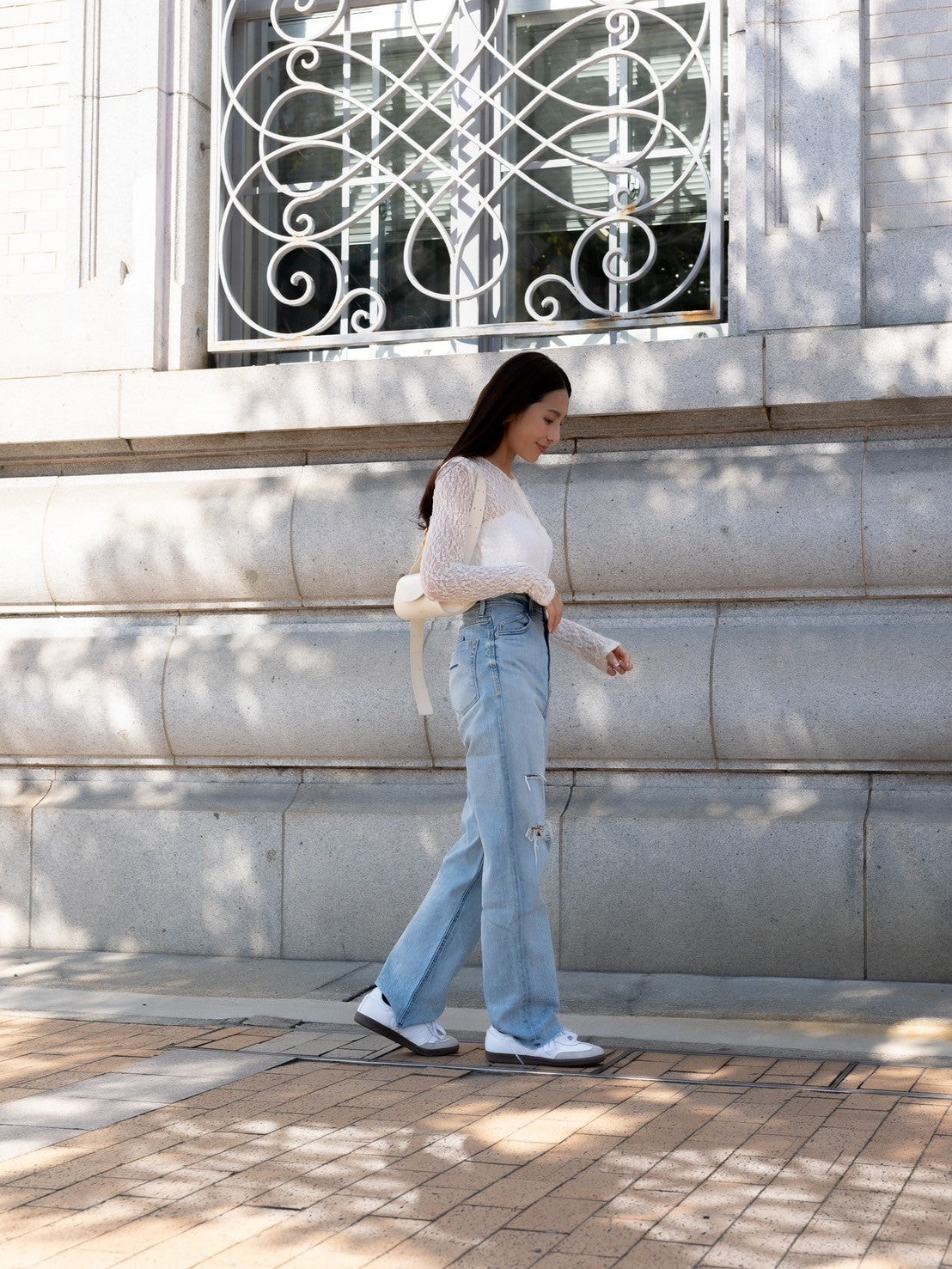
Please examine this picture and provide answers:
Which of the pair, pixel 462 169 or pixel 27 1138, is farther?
pixel 462 169

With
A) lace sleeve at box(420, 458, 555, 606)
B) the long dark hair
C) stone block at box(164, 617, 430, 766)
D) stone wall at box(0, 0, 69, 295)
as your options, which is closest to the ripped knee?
lace sleeve at box(420, 458, 555, 606)

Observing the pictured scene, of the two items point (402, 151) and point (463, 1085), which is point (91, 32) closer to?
point (402, 151)

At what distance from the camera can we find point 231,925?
6176mm

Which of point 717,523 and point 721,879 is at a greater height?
point 717,523

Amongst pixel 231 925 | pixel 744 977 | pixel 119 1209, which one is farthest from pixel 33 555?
pixel 119 1209

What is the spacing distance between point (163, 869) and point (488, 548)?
2.51 meters

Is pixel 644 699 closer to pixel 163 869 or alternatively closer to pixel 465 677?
pixel 465 677

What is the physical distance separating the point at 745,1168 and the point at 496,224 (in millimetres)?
4125

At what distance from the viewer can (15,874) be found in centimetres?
649

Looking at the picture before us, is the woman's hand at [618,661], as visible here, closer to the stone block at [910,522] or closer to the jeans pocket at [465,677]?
the jeans pocket at [465,677]

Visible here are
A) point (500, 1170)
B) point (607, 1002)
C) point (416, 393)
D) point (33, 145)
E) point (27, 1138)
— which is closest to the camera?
point (500, 1170)

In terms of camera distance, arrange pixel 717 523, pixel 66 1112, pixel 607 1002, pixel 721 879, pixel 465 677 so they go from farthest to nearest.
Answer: pixel 717 523, pixel 721 879, pixel 607 1002, pixel 465 677, pixel 66 1112

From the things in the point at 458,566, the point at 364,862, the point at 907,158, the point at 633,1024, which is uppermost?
the point at 907,158

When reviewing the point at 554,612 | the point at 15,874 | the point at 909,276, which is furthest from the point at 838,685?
the point at 15,874
